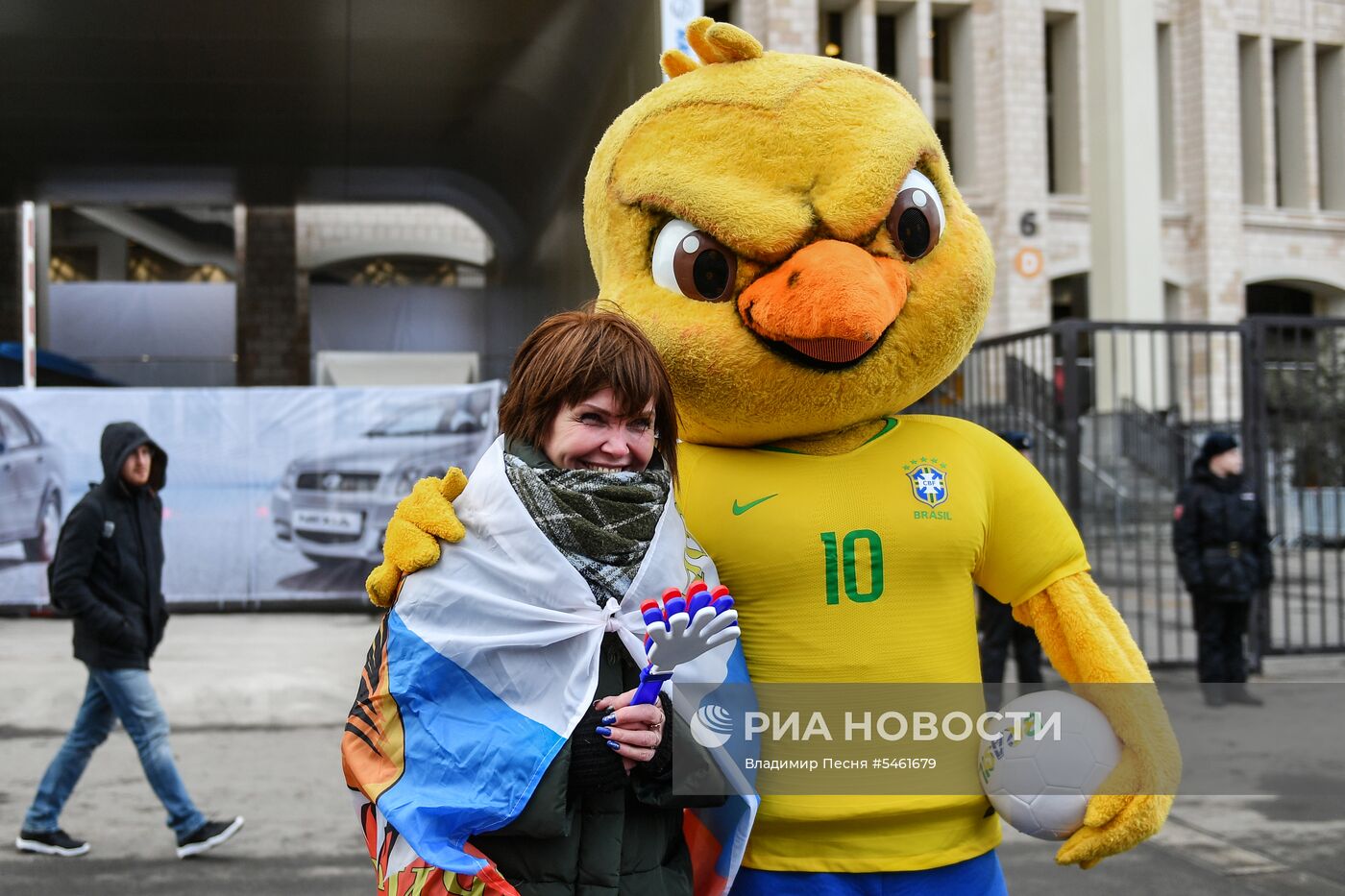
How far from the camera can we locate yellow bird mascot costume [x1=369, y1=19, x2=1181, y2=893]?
2166 mm

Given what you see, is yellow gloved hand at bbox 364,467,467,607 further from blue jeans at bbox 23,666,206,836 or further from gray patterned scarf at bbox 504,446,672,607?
A: blue jeans at bbox 23,666,206,836

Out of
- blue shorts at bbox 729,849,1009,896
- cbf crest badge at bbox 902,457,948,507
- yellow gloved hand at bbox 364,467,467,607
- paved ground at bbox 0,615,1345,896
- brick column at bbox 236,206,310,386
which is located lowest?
paved ground at bbox 0,615,1345,896

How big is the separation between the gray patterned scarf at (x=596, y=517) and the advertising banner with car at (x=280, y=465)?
9.31m

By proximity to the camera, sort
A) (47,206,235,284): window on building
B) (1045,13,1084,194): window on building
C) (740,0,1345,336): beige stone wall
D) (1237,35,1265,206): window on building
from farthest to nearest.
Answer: (1237,35,1265,206): window on building
(1045,13,1084,194): window on building
(740,0,1345,336): beige stone wall
(47,206,235,284): window on building

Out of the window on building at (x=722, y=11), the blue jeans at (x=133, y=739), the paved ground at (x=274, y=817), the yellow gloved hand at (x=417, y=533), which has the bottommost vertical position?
the paved ground at (x=274, y=817)

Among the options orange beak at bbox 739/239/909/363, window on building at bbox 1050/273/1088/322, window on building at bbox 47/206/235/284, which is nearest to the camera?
orange beak at bbox 739/239/909/363

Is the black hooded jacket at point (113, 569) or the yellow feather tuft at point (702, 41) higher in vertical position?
the yellow feather tuft at point (702, 41)

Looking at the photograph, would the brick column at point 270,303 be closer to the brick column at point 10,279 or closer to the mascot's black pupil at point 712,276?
the brick column at point 10,279

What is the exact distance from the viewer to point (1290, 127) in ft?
85.9

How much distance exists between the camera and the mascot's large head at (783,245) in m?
2.20

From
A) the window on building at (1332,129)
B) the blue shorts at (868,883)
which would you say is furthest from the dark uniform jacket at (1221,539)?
the window on building at (1332,129)

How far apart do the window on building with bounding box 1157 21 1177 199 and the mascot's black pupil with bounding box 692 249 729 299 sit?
24564 mm

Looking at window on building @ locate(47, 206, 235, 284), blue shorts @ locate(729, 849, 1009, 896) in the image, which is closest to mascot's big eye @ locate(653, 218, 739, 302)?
blue shorts @ locate(729, 849, 1009, 896)

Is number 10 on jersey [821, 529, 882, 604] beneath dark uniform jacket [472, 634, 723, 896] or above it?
above
